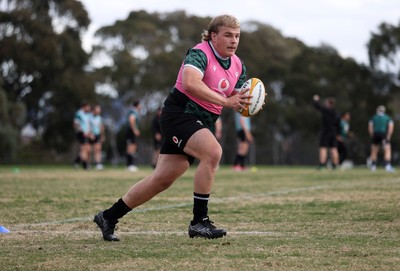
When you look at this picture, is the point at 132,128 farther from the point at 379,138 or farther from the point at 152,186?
the point at 152,186

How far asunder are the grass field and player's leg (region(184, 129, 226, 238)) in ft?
0.46

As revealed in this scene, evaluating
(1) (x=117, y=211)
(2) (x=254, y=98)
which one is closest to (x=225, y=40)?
(2) (x=254, y=98)

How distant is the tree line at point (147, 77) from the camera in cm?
5353

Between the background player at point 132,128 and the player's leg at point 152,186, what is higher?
the background player at point 132,128

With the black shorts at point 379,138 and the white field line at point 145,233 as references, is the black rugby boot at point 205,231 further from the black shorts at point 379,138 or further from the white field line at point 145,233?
the black shorts at point 379,138

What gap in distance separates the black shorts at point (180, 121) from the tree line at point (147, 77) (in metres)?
43.8

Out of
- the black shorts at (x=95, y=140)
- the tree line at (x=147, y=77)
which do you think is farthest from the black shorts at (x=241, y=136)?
the tree line at (x=147, y=77)

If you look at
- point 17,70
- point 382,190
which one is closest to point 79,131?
point 382,190

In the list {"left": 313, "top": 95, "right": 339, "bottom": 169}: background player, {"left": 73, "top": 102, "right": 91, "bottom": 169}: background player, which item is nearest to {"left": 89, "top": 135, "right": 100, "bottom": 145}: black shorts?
{"left": 73, "top": 102, "right": 91, "bottom": 169}: background player

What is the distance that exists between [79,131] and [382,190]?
16811 millimetres

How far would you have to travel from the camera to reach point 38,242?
6.88 m

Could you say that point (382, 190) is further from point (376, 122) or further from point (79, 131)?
point (79, 131)

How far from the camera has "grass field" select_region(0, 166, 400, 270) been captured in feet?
18.4

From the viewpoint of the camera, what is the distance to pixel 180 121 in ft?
23.0
